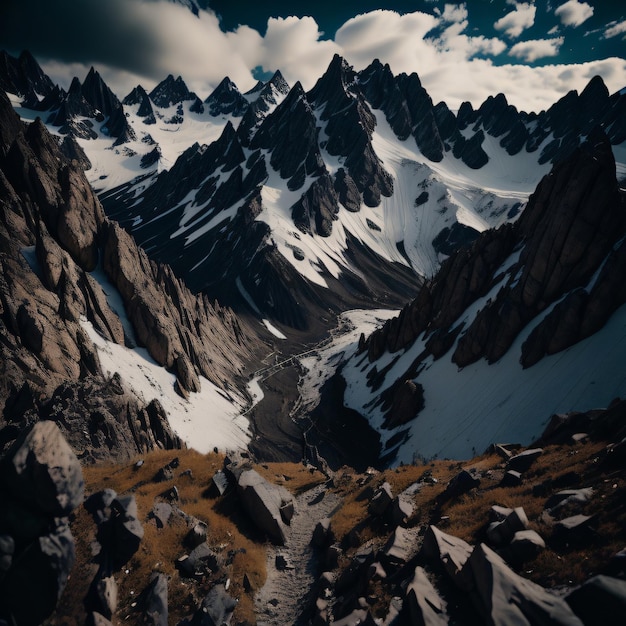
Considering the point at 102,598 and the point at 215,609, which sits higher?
the point at 102,598

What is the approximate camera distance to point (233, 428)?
5450 centimetres

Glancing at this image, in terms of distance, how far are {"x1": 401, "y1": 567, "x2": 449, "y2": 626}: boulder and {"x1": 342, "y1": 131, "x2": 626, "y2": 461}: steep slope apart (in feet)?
90.9

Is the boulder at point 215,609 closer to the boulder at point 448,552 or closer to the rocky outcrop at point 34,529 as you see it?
the rocky outcrop at point 34,529

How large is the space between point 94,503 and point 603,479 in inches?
734

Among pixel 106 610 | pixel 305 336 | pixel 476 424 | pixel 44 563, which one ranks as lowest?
pixel 476 424

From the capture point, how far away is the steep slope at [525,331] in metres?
34.2

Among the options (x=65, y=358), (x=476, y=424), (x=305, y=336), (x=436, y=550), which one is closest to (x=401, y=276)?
(x=305, y=336)

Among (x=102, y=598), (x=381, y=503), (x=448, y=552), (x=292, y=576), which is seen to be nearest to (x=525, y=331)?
(x=381, y=503)

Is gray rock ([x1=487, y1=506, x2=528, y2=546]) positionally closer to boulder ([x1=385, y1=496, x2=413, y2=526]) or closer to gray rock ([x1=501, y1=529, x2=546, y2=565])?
gray rock ([x1=501, y1=529, x2=546, y2=565])

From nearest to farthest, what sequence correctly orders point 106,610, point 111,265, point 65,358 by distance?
point 106,610
point 65,358
point 111,265

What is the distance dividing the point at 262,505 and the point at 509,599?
1119 centimetres

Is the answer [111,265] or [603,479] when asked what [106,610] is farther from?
[111,265]

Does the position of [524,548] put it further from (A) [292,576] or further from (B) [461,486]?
(A) [292,576]

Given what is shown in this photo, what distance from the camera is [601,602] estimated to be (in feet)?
23.2
